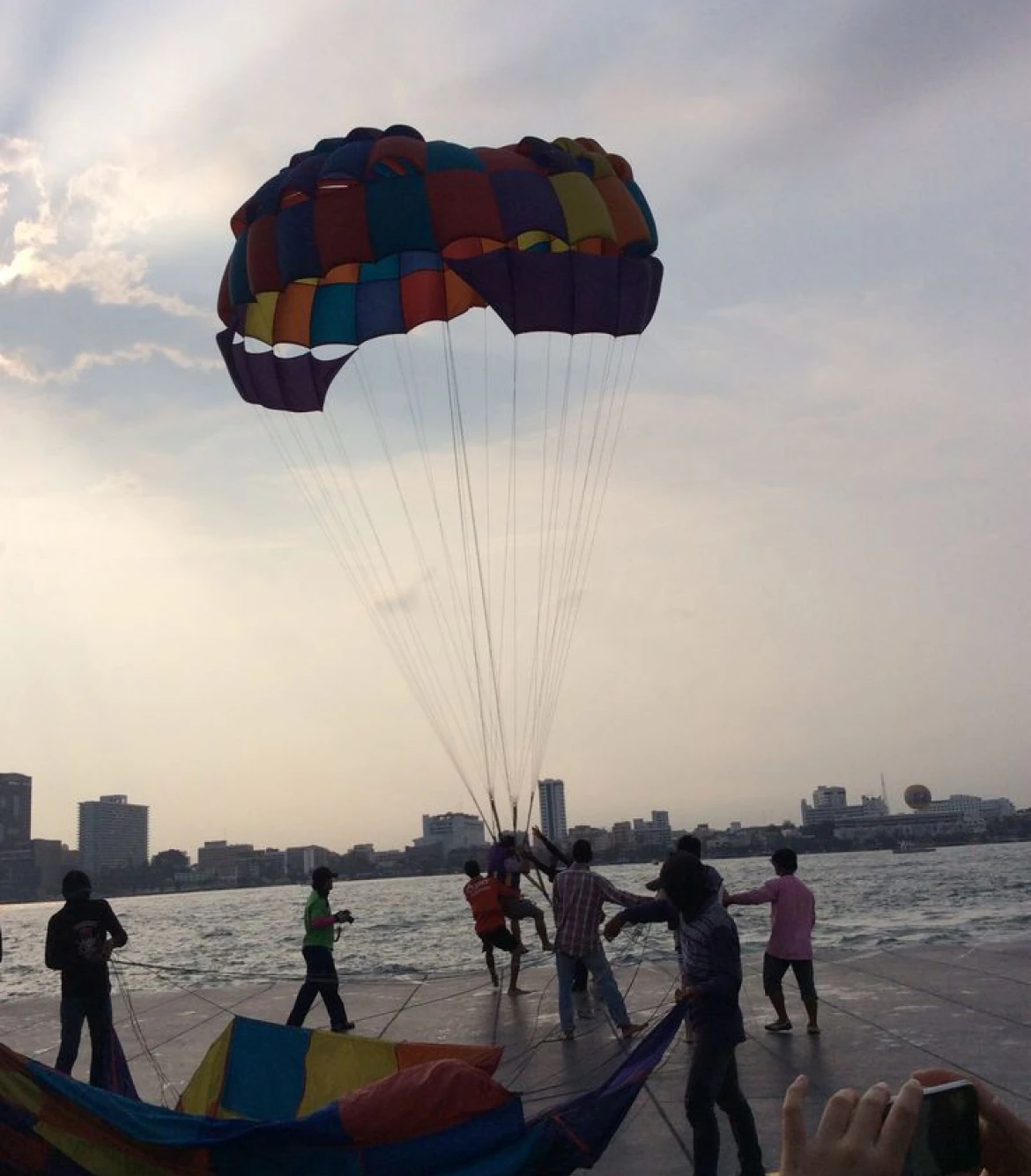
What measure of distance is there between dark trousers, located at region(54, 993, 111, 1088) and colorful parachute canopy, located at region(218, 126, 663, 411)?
674cm

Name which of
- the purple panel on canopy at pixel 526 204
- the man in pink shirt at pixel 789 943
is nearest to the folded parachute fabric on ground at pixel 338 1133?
the man in pink shirt at pixel 789 943

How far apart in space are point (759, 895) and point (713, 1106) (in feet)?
9.70

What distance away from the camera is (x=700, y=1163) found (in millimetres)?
4906

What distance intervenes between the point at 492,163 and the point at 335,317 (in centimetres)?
251

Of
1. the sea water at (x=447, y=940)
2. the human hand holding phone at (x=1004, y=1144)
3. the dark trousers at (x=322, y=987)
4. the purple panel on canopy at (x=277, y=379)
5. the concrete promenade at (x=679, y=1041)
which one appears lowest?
the sea water at (x=447, y=940)

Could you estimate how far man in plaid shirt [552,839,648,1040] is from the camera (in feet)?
27.2

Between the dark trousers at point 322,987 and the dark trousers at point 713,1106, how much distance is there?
4.81 metres

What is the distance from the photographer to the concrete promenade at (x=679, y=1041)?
6418mm

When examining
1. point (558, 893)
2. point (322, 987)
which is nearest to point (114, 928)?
point (322, 987)

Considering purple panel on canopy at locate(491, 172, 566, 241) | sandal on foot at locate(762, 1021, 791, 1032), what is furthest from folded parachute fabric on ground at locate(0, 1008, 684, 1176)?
purple panel on canopy at locate(491, 172, 566, 241)

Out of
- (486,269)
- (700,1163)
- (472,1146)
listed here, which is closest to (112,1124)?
(472,1146)

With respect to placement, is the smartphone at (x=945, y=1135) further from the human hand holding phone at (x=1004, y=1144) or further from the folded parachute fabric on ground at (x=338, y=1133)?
the folded parachute fabric on ground at (x=338, y=1133)

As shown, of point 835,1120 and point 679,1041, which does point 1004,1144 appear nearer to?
point 835,1120

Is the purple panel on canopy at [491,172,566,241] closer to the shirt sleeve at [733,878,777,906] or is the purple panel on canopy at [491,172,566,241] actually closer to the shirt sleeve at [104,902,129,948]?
the shirt sleeve at [733,878,777,906]
